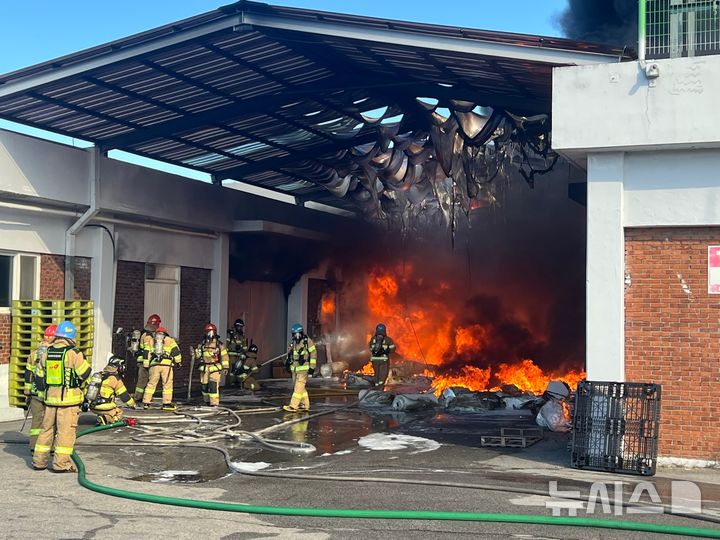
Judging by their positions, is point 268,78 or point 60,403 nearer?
point 60,403

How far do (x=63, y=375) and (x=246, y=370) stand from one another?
1028cm

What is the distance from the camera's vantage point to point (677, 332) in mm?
9836

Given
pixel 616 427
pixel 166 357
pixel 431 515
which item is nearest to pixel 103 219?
pixel 166 357

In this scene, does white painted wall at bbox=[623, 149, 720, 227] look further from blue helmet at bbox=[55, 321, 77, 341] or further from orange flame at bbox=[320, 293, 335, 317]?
orange flame at bbox=[320, 293, 335, 317]

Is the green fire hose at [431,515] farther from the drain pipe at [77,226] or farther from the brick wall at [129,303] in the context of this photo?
the brick wall at [129,303]

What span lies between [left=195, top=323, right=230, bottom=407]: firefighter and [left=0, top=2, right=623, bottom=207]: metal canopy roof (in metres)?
4.27

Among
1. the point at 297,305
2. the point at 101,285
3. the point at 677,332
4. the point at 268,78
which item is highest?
the point at 268,78

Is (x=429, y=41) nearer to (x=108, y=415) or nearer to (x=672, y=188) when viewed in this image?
(x=672, y=188)

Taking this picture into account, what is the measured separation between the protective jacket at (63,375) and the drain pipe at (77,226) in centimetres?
684

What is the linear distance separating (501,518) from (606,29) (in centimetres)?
2697

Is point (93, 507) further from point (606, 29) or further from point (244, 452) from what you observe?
point (606, 29)

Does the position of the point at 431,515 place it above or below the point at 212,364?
below

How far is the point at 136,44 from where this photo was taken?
12.5 metres

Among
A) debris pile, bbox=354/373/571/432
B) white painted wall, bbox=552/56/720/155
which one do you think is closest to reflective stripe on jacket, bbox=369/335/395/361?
debris pile, bbox=354/373/571/432
